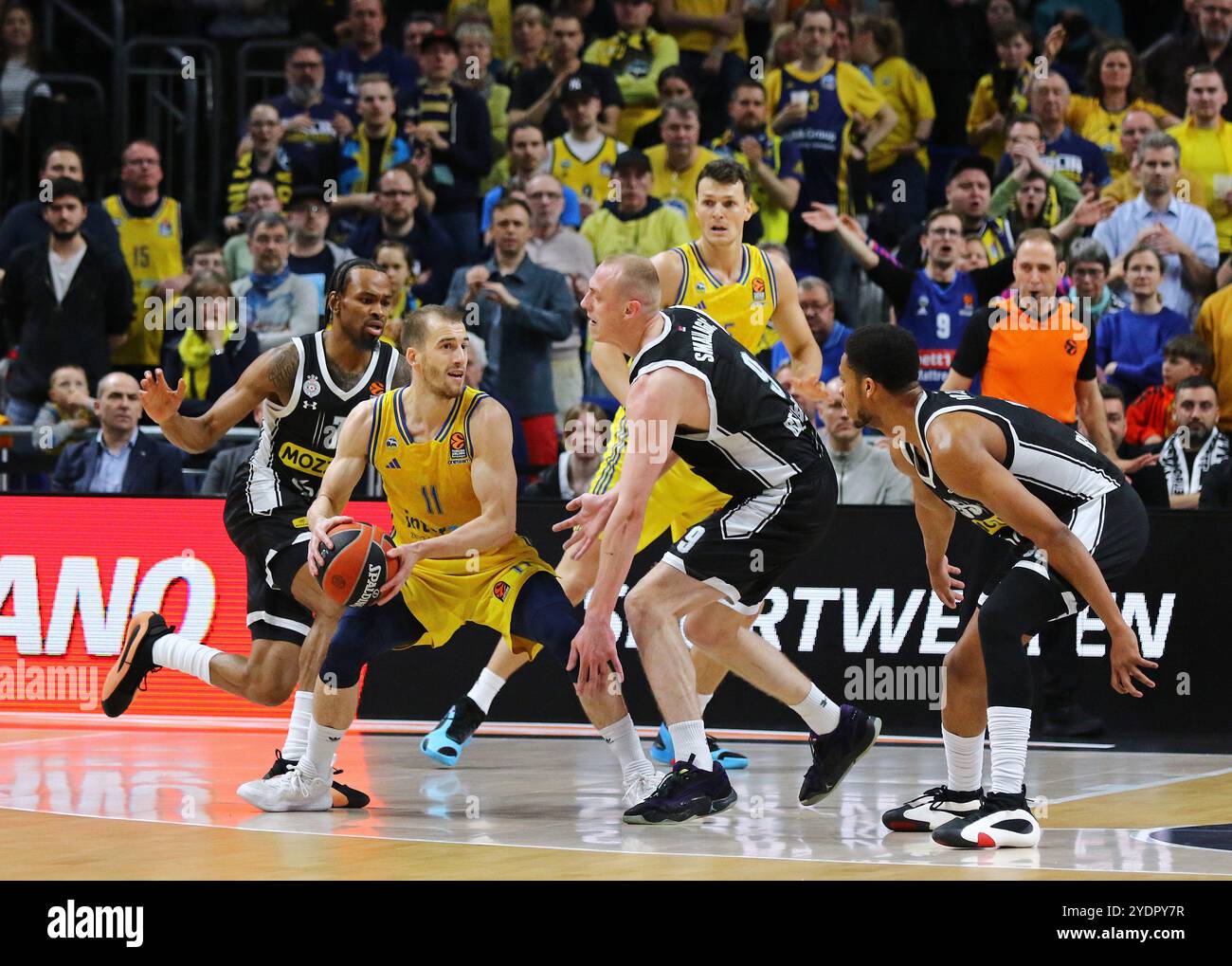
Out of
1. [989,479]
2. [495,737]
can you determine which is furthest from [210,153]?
[989,479]

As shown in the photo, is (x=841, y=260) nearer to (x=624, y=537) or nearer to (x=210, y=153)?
(x=210, y=153)

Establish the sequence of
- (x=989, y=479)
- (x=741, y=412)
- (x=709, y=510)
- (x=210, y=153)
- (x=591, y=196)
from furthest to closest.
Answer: (x=210, y=153) < (x=591, y=196) < (x=709, y=510) < (x=741, y=412) < (x=989, y=479)

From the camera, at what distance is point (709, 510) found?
8383 mm

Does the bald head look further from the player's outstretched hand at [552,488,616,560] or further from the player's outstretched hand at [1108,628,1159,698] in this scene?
the player's outstretched hand at [1108,628,1159,698]

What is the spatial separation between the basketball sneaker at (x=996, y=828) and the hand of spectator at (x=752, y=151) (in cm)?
781

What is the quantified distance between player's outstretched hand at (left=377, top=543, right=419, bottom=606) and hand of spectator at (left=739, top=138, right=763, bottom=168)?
7.18 meters

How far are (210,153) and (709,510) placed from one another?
9.04 metres

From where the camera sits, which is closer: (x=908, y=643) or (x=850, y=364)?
(x=850, y=364)

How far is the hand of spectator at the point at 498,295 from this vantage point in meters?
12.0

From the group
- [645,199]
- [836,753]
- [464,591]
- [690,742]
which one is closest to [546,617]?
[464,591]

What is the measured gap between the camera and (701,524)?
7.19m

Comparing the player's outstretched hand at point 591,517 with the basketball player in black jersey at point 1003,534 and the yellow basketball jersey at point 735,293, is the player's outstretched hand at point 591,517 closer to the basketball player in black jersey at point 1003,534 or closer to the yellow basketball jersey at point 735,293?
the basketball player in black jersey at point 1003,534

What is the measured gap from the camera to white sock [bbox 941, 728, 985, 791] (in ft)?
21.9

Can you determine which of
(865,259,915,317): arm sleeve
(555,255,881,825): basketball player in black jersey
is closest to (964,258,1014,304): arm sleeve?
(865,259,915,317): arm sleeve
